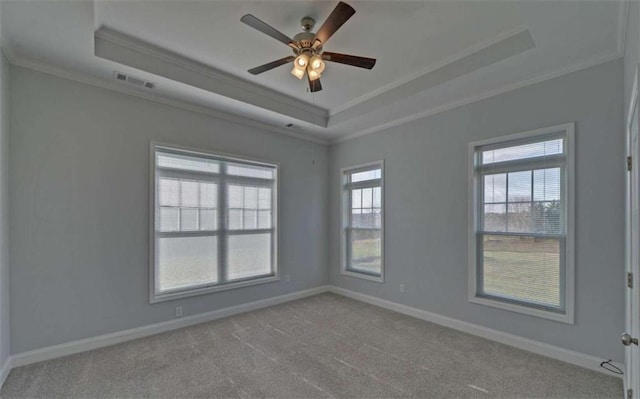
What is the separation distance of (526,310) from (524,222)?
965mm

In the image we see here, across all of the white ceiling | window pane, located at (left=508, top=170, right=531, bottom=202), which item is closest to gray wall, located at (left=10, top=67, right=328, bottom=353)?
the white ceiling

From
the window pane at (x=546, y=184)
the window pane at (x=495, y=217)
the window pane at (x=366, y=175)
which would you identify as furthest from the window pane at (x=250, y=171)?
the window pane at (x=546, y=184)

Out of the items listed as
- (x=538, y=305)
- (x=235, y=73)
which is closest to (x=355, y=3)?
(x=235, y=73)

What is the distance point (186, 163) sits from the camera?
155 inches

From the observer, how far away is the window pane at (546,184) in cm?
303

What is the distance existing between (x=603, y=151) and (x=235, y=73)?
397cm

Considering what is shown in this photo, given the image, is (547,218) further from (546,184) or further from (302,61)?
(302,61)

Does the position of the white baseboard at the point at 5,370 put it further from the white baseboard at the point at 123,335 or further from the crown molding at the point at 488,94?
the crown molding at the point at 488,94

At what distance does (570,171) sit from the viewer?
114 inches

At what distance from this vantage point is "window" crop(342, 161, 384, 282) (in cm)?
484

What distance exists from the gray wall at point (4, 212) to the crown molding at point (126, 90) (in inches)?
4.7

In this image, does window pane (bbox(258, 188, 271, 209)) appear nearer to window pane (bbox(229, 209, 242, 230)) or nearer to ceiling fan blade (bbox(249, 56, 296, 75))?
window pane (bbox(229, 209, 242, 230))

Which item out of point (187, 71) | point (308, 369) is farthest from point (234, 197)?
point (308, 369)

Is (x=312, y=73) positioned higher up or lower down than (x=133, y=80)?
lower down
